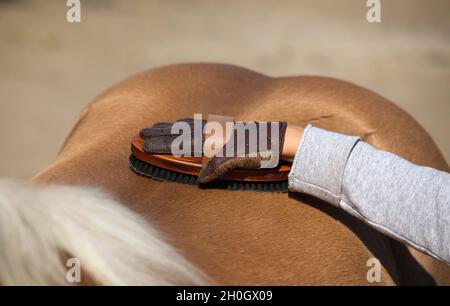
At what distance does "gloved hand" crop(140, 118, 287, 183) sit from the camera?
3.49ft

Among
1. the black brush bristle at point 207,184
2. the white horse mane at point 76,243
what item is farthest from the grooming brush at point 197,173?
the white horse mane at point 76,243

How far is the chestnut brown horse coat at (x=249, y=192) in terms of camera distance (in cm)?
96

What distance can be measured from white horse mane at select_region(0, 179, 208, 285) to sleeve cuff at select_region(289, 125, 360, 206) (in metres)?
0.30

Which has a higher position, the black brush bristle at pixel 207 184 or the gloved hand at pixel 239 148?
the gloved hand at pixel 239 148

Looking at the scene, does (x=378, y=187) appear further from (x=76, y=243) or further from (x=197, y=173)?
(x=76, y=243)

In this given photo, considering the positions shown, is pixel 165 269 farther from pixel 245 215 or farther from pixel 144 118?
pixel 144 118

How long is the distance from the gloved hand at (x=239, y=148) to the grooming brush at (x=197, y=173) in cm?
2

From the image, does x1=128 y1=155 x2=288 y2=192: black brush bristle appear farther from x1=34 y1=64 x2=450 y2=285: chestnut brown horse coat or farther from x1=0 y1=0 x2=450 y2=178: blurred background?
x1=0 y1=0 x2=450 y2=178: blurred background

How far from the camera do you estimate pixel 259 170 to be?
112 centimetres

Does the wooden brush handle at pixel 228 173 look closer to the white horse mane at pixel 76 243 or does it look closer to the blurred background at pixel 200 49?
the white horse mane at pixel 76 243

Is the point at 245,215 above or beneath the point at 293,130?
beneath

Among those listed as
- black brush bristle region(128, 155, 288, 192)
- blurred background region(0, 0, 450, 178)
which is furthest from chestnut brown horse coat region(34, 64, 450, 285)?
blurred background region(0, 0, 450, 178)

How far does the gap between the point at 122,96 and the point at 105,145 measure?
0.38 meters
